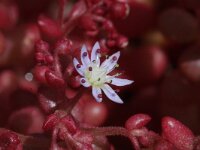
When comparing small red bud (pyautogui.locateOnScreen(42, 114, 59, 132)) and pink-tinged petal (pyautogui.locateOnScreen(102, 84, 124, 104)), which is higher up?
small red bud (pyautogui.locateOnScreen(42, 114, 59, 132))

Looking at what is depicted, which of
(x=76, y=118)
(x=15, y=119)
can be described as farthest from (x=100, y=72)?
(x=15, y=119)

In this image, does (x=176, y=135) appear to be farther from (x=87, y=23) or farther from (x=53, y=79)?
(x=87, y=23)

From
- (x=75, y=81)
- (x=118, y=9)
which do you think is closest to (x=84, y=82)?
(x=75, y=81)

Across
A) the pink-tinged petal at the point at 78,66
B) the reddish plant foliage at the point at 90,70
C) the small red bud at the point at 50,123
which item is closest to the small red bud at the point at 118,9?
the reddish plant foliage at the point at 90,70

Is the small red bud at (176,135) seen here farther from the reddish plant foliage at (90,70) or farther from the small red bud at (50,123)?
the small red bud at (50,123)

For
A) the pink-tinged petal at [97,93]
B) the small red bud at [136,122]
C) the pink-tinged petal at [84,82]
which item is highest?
the pink-tinged petal at [84,82]

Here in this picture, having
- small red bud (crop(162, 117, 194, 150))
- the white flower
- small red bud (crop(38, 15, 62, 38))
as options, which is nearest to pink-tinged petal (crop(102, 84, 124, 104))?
the white flower

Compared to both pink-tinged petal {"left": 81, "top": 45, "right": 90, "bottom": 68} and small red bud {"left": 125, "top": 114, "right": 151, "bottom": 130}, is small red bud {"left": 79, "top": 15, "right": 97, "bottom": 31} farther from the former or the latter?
small red bud {"left": 125, "top": 114, "right": 151, "bottom": 130}
